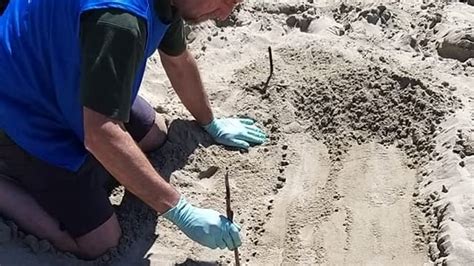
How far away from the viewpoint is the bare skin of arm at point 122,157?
7.30 ft

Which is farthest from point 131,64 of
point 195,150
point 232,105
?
point 232,105

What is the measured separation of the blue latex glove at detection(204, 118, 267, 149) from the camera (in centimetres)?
317

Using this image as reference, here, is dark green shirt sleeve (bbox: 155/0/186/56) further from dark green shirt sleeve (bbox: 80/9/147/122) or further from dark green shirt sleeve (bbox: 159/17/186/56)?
dark green shirt sleeve (bbox: 80/9/147/122)

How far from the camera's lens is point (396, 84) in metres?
3.33

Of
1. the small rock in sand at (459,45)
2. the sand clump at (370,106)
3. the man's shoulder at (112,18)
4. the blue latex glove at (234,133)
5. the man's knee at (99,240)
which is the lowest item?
the man's knee at (99,240)

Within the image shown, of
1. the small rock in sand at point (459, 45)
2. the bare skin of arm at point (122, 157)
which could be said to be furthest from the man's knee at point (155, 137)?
the small rock in sand at point (459, 45)

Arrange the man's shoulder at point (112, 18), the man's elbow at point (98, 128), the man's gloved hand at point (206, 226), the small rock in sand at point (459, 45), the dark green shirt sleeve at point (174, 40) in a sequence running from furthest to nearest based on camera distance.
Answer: the small rock in sand at point (459, 45)
the dark green shirt sleeve at point (174, 40)
the man's gloved hand at point (206, 226)
the man's elbow at point (98, 128)
the man's shoulder at point (112, 18)

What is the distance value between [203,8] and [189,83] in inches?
29.7

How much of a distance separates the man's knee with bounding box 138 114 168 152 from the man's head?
783 millimetres

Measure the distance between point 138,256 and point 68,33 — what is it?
2.88 ft

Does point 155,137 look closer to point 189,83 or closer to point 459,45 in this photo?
point 189,83

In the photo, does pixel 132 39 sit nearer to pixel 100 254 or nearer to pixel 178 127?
pixel 100 254

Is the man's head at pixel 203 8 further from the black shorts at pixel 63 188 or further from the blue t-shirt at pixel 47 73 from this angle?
the black shorts at pixel 63 188

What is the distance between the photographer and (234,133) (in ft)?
10.4
